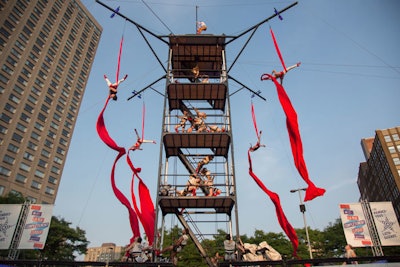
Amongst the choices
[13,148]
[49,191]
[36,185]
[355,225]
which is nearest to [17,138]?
[13,148]

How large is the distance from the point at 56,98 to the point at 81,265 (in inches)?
2956

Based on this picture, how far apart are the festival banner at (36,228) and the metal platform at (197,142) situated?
6.75 meters

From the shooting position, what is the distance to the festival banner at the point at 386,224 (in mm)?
13136

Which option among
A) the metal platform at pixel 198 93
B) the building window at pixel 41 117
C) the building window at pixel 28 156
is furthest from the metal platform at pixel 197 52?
the building window at pixel 41 117

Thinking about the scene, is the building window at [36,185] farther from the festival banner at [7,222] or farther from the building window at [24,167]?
the festival banner at [7,222]

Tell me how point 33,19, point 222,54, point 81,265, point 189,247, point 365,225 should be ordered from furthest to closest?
point 33,19
point 189,247
point 222,54
point 365,225
point 81,265

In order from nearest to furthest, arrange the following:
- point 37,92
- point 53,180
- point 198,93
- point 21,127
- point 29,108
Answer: point 198,93, point 21,127, point 29,108, point 53,180, point 37,92

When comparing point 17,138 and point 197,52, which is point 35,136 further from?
point 197,52

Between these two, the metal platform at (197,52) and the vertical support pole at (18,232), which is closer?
the vertical support pole at (18,232)

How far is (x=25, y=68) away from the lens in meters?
66.6

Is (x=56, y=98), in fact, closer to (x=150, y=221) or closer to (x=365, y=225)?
(x=150, y=221)

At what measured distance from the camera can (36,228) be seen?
1268 cm

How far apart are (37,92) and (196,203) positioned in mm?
67905

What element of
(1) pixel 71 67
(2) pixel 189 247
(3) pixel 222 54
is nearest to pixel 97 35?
(1) pixel 71 67
